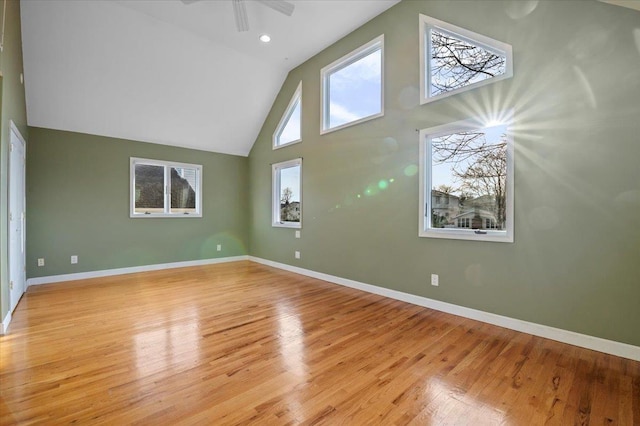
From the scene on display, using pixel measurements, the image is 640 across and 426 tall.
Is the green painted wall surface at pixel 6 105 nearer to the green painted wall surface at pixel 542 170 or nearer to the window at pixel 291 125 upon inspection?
the window at pixel 291 125

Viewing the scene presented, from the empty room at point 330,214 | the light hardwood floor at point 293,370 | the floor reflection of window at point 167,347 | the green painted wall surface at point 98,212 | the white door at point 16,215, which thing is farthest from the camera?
the green painted wall surface at point 98,212

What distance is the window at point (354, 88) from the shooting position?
13.7 feet

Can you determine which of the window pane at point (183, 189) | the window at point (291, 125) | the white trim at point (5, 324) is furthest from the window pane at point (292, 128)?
the white trim at point (5, 324)

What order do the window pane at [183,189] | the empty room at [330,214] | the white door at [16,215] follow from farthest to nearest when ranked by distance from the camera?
the window pane at [183,189]
the white door at [16,215]
the empty room at [330,214]

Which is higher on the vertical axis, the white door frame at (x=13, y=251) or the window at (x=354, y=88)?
the window at (x=354, y=88)

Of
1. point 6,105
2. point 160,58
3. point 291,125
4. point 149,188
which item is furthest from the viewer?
point 291,125

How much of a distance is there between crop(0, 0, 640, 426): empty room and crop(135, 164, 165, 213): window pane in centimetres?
4

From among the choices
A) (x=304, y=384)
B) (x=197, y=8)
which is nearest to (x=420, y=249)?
(x=304, y=384)

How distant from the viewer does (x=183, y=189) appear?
6.14 metres

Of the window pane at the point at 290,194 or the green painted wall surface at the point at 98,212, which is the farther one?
the window pane at the point at 290,194

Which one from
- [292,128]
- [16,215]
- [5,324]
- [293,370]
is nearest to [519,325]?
[293,370]

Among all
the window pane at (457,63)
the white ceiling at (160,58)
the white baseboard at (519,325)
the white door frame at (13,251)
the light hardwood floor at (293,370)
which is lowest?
the light hardwood floor at (293,370)

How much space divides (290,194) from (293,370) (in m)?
4.08

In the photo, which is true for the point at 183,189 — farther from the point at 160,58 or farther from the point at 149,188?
the point at 160,58
